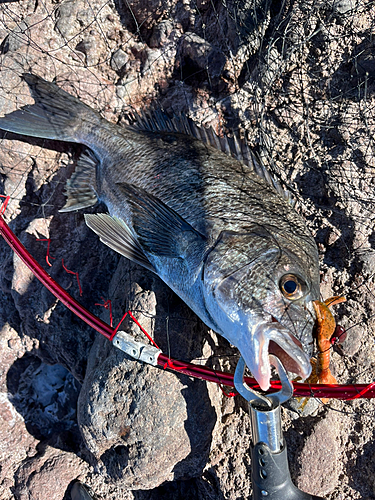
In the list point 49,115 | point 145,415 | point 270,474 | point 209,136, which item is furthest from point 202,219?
point 49,115

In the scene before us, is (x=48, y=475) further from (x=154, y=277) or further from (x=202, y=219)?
(x=202, y=219)

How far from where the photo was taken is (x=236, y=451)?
8.58 feet

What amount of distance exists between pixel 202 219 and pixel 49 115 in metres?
1.78

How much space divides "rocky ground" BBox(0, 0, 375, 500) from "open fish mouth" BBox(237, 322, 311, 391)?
785mm

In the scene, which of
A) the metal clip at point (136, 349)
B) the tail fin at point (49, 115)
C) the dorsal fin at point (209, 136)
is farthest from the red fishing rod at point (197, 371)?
the dorsal fin at point (209, 136)

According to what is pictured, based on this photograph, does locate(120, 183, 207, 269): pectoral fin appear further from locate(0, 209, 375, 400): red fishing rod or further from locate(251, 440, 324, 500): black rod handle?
locate(251, 440, 324, 500): black rod handle

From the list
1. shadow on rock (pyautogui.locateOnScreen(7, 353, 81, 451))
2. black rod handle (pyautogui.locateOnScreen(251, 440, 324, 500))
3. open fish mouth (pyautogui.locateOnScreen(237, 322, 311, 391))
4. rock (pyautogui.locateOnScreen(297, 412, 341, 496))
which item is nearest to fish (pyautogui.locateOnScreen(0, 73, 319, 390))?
open fish mouth (pyautogui.locateOnScreen(237, 322, 311, 391))

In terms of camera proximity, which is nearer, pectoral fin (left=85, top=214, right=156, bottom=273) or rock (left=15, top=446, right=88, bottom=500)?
pectoral fin (left=85, top=214, right=156, bottom=273)

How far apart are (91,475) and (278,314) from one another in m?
2.25

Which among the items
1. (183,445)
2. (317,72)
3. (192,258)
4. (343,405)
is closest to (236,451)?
(183,445)

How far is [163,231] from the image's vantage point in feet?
7.41

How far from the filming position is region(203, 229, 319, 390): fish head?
1747 millimetres

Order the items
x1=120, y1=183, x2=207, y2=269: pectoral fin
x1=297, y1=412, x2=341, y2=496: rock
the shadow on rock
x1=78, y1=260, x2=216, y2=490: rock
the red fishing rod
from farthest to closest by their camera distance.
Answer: the shadow on rock < x1=297, y1=412, x2=341, y2=496: rock < x1=78, y1=260, x2=216, y2=490: rock < x1=120, y1=183, x2=207, y2=269: pectoral fin < the red fishing rod

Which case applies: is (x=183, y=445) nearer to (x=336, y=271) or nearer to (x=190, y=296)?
(x=190, y=296)
